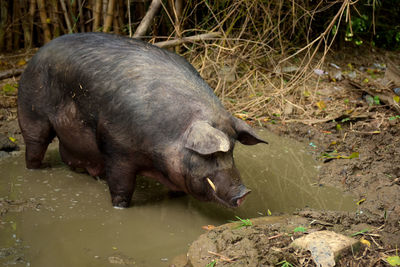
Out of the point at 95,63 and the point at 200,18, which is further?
the point at 200,18

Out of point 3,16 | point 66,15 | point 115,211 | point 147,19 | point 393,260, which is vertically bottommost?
point 115,211

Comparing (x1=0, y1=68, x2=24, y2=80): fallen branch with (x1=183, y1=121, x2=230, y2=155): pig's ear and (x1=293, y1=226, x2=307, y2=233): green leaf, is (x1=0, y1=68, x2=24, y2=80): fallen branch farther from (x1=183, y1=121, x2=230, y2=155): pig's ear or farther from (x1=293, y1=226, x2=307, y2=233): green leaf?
(x1=293, y1=226, x2=307, y2=233): green leaf

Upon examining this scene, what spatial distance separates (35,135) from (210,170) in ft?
6.16

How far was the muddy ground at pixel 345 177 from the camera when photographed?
3.01 metres

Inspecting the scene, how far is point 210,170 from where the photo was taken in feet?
11.7

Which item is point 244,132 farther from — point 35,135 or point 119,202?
point 35,135

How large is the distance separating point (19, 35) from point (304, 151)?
4812 mm

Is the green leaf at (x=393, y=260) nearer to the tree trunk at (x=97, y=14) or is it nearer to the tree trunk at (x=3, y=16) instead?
the tree trunk at (x=97, y=14)

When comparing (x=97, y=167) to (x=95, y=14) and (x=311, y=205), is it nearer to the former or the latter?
(x=311, y=205)

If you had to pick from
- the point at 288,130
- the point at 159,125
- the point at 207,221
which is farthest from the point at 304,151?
the point at 159,125

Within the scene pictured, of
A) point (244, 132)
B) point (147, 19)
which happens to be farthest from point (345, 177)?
point (147, 19)

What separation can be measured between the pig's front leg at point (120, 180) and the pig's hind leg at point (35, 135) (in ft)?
2.92

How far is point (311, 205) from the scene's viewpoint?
423 cm

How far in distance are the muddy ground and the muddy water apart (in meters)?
0.22
